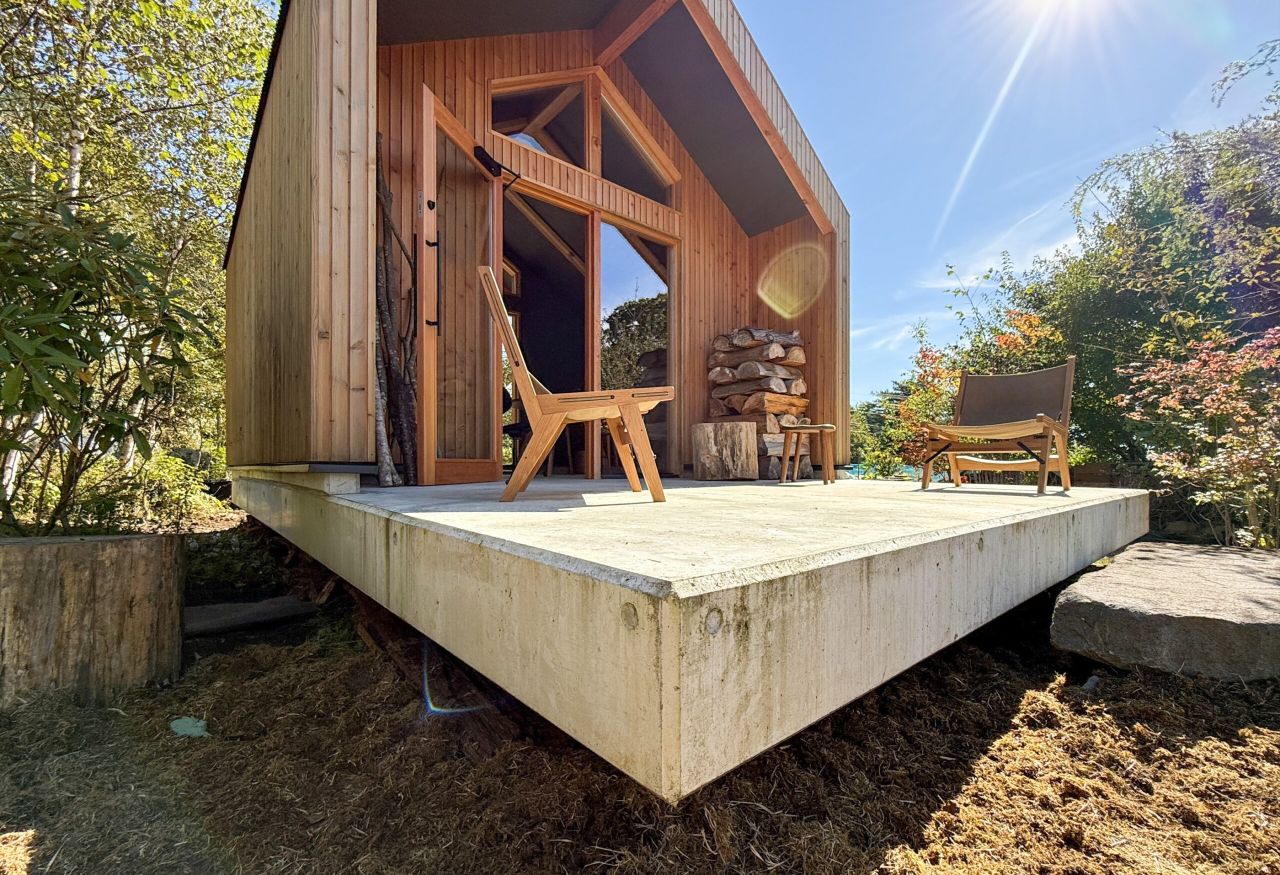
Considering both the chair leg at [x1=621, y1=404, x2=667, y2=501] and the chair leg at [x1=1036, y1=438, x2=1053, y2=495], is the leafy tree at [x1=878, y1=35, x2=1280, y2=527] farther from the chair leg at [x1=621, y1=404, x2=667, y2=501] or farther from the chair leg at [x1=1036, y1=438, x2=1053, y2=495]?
the chair leg at [x1=621, y1=404, x2=667, y2=501]

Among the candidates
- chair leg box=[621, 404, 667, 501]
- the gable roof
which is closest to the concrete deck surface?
chair leg box=[621, 404, 667, 501]

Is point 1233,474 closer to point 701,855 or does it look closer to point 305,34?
point 701,855

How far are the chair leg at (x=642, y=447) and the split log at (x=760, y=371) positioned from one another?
9.63 ft

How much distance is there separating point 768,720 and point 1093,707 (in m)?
1.40

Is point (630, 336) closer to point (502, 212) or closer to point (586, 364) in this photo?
point (586, 364)

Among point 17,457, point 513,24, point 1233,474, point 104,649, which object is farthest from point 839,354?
point 17,457

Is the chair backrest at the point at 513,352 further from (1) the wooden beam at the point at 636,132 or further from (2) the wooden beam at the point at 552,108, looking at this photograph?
(1) the wooden beam at the point at 636,132

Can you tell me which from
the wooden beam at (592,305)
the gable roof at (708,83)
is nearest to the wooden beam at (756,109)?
the gable roof at (708,83)

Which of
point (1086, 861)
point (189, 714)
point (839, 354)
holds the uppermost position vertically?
point (839, 354)

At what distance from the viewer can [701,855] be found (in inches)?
36.6

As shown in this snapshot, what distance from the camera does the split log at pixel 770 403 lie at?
4.62m

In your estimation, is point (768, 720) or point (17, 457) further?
point (17, 457)

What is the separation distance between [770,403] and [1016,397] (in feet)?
5.74

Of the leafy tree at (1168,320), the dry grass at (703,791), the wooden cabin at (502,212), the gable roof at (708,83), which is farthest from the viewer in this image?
the leafy tree at (1168,320)
